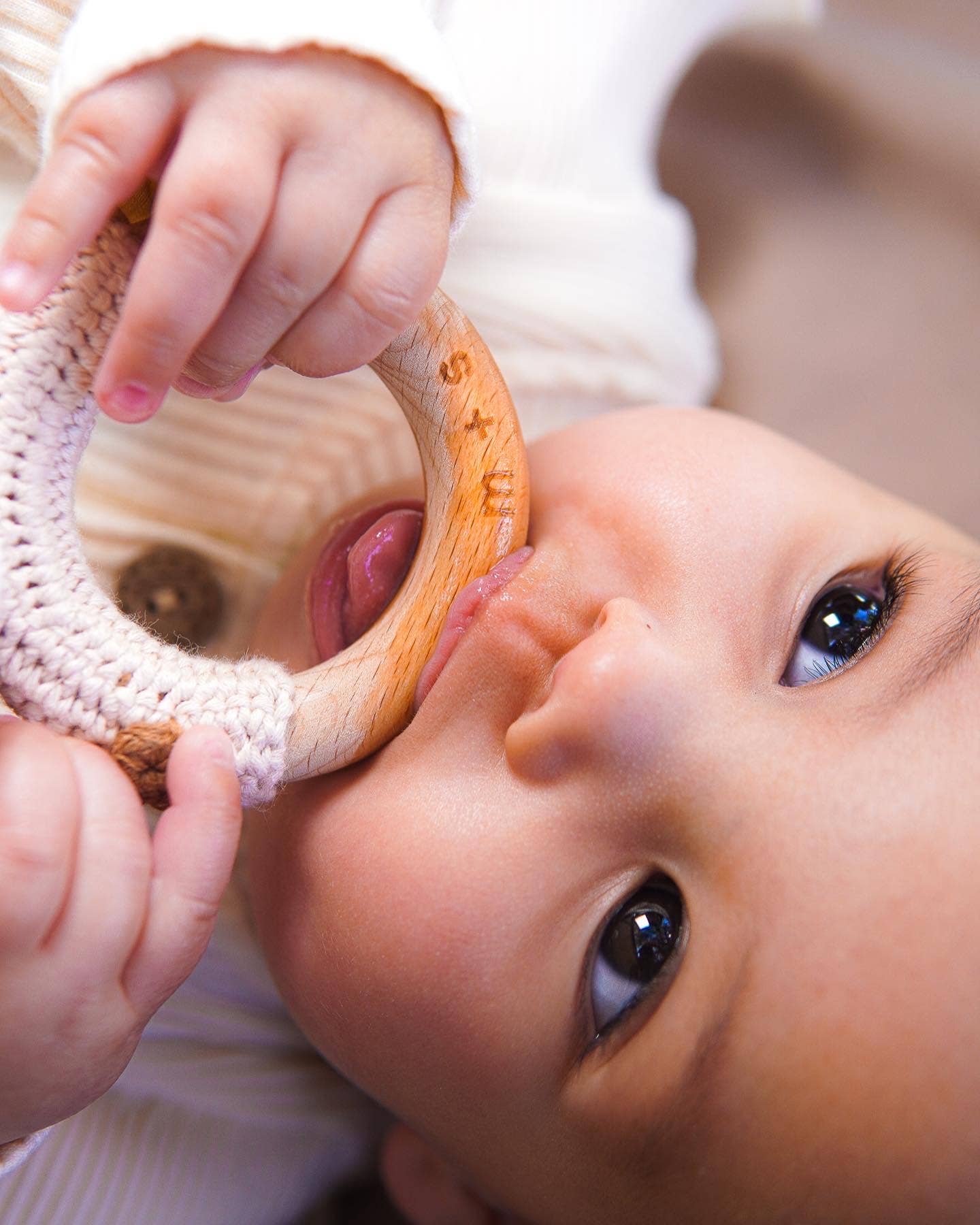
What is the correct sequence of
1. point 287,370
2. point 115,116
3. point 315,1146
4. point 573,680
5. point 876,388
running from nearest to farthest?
point 115,116 < point 573,680 < point 287,370 < point 315,1146 < point 876,388

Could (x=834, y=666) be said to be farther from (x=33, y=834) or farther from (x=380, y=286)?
(x=33, y=834)

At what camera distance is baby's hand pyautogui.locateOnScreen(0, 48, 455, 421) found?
510 mm

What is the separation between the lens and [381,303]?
1.92 ft

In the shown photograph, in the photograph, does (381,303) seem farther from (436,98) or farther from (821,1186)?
(821,1186)

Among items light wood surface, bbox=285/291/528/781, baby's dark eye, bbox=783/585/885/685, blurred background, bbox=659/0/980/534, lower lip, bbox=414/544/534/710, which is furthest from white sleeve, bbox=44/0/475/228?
blurred background, bbox=659/0/980/534

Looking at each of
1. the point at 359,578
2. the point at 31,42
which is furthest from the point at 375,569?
the point at 31,42

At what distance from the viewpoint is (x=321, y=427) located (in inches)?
36.8

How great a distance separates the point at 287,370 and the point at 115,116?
394mm

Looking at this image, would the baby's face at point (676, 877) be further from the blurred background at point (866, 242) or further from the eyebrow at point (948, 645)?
the blurred background at point (866, 242)

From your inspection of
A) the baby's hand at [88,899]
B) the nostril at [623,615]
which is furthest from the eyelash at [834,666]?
the baby's hand at [88,899]

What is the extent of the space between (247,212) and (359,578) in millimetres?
301

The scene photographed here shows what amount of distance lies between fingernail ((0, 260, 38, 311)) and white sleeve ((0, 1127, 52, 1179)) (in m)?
0.48

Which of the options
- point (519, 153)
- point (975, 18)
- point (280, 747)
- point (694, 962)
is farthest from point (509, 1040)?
point (975, 18)

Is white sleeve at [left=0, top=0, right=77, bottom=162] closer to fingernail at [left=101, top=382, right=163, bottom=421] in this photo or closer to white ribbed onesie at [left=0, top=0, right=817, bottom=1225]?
white ribbed onesie at [left=0, top=0, right=817, bottom=1225]
